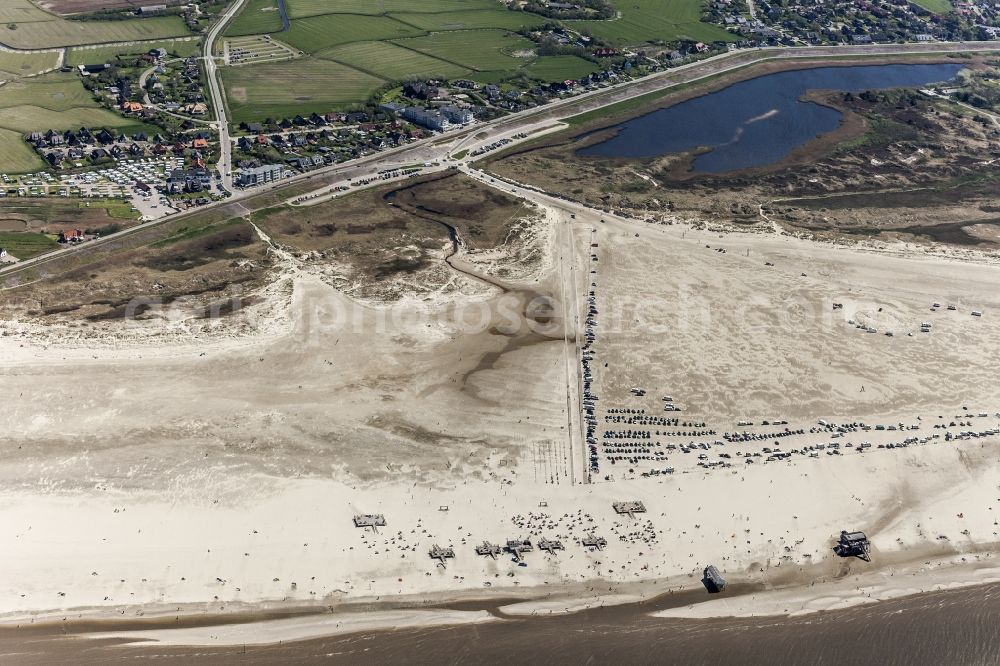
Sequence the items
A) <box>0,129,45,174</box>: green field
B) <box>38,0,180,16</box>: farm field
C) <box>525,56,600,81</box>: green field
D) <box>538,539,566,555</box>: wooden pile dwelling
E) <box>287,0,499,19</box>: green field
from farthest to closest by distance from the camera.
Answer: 1. <box>287,0,499,19</box>: green field
2. <box>38,0,180,16</box>: farm field
3. <box>525,56,600,81</box>: green field
4. <box>0,129,45,174</box>: green field
5. <box>538,539,566,555</box>: wooden pile dwelling

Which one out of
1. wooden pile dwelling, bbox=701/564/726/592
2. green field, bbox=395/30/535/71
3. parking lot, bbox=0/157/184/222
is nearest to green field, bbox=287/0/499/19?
green field, bbox=395/30/535/71

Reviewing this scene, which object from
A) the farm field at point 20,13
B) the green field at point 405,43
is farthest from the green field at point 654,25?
the farm field at point 20,13

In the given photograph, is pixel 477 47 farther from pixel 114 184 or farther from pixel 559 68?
pixel 114 184

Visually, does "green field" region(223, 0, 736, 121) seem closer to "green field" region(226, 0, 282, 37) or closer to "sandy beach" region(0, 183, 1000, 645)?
"green field" region(226, 0, 282, 37)

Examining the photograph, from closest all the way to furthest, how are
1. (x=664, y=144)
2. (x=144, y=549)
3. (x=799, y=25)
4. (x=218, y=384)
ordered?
1. (x=144, y=549)
2. (x=218, y=384)
3. (x=664, y=144)
4. (x=799, y=25)

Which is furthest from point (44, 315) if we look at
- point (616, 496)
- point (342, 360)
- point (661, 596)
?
point (661, 596)

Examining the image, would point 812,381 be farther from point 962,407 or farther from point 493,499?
point 493,499

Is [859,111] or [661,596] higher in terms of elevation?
[859,111]
